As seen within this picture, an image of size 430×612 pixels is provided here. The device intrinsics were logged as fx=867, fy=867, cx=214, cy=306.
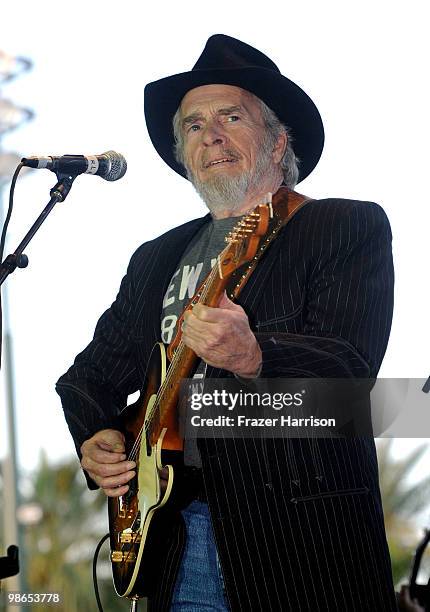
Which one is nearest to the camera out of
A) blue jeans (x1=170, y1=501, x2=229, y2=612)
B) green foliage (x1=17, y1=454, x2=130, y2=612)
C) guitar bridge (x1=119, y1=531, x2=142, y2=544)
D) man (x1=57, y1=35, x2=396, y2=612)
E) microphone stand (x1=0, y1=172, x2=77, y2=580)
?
man (x1=57, y1=35, x2=396, y2=612)

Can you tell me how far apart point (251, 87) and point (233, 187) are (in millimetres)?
350

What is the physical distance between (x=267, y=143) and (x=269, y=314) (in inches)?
27.6

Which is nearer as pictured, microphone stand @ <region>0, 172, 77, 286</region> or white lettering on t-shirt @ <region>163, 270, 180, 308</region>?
microphone stand @ <region>0, 172, 77, 286</region>

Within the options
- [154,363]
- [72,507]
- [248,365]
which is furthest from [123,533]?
[72,507]

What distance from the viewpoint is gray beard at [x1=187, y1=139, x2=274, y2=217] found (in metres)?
2.61

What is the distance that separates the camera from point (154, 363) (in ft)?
7.70

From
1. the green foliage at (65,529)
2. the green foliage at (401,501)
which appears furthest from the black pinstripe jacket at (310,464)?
the green foliage at (65,529)

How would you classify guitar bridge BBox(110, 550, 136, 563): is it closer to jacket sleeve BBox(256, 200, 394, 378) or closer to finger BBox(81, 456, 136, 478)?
finger BBox(81, 456, 136, 478)

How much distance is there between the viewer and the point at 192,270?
8.32 feet

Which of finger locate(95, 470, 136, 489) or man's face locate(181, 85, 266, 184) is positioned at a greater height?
man's face locate(181, 85, 266, 184)

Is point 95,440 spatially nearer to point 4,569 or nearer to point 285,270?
point 4,569

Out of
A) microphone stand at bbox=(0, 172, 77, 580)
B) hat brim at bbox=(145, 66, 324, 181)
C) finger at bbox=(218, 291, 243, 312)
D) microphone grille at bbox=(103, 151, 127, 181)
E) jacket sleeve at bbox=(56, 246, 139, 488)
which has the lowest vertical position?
finger at bbox=(218, 291, 243, 312)

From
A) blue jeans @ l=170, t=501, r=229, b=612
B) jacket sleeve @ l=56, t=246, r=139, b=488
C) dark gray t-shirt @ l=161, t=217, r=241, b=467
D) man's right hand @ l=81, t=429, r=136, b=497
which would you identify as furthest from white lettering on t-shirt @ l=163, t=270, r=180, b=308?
blue jeans @ l=170, t=501, r=229, b=612

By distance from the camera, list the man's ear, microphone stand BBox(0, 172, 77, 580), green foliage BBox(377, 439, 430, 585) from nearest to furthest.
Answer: microphone stand BBox(0, 172, 77, 580), the man's ear, green foliage BBox(377, 439, 430, 585)
